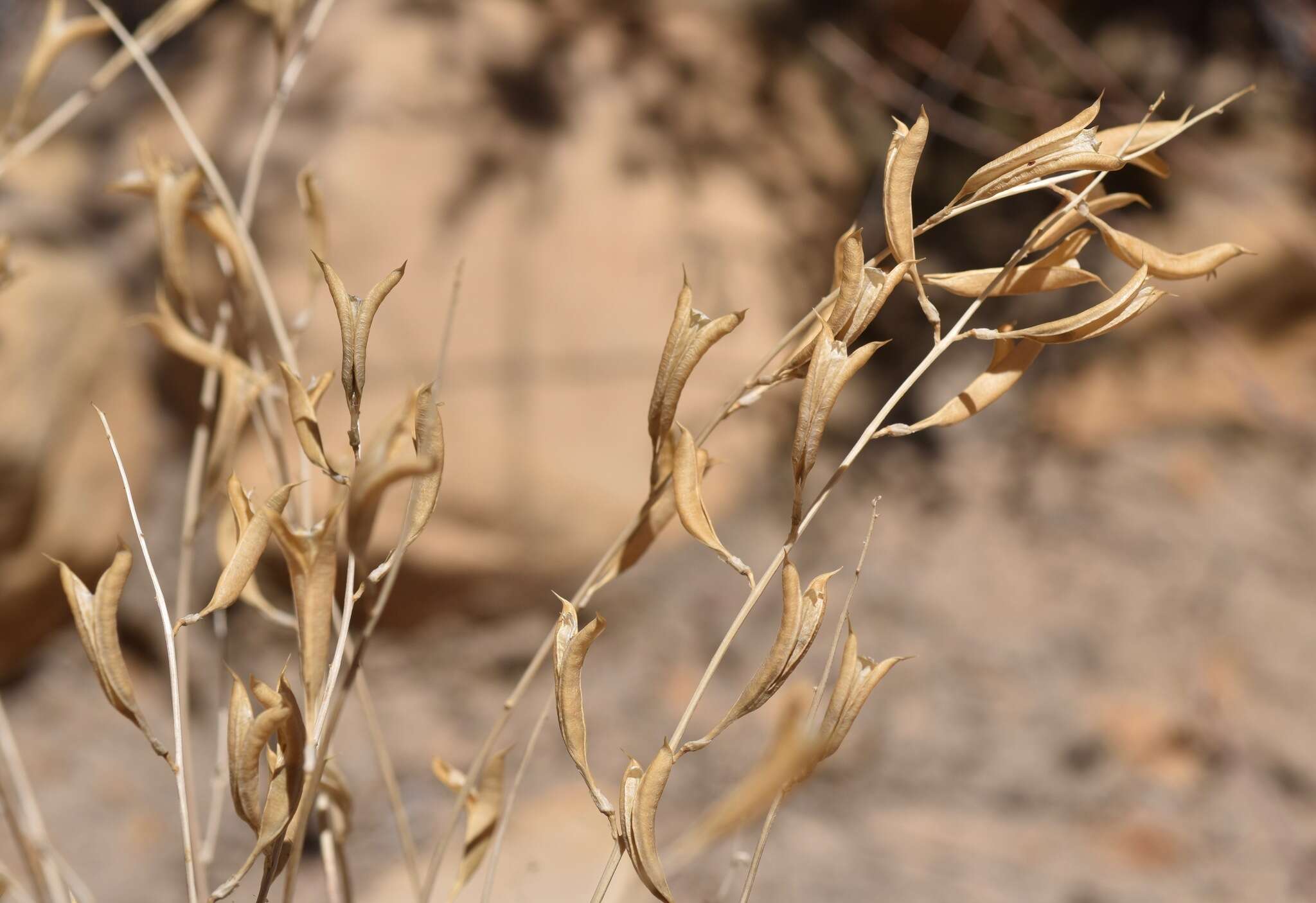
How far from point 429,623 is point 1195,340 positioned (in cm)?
95

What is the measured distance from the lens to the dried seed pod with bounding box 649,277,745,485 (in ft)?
0.89

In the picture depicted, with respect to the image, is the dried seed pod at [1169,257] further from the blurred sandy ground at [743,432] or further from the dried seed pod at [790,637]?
the blurred sandy ground at [743,432]

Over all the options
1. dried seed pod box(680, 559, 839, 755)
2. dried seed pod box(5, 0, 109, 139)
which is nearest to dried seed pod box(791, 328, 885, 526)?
dried seed pod box(680, 559, 839, 755)

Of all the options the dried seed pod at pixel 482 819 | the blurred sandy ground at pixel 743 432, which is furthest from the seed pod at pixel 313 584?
the blurred sandy ground at pixel 743 432

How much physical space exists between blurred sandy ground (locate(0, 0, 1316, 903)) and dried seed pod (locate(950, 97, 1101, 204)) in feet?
2.30

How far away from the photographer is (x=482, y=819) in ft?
1.11

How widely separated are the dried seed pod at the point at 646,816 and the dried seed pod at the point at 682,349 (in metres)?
0.10

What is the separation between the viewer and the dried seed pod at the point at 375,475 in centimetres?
20

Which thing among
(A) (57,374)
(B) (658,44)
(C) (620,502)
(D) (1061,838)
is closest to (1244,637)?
(D) (1061,838)

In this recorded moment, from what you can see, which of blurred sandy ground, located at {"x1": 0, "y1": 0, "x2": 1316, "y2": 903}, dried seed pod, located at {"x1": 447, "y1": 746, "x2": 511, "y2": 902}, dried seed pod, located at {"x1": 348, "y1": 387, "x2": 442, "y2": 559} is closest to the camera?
dried seed pod, located at {"x1": 348, "y1": 387, "x2": 442, "y2": 559}

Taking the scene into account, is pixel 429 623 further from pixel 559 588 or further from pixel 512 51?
pixel 512 51

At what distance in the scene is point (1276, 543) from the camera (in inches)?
42.3

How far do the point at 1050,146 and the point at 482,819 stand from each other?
29 cm

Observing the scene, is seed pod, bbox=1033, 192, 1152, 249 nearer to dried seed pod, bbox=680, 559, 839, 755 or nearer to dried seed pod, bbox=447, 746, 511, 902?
dried seed pod, bbox=680, 559, 839, 755
